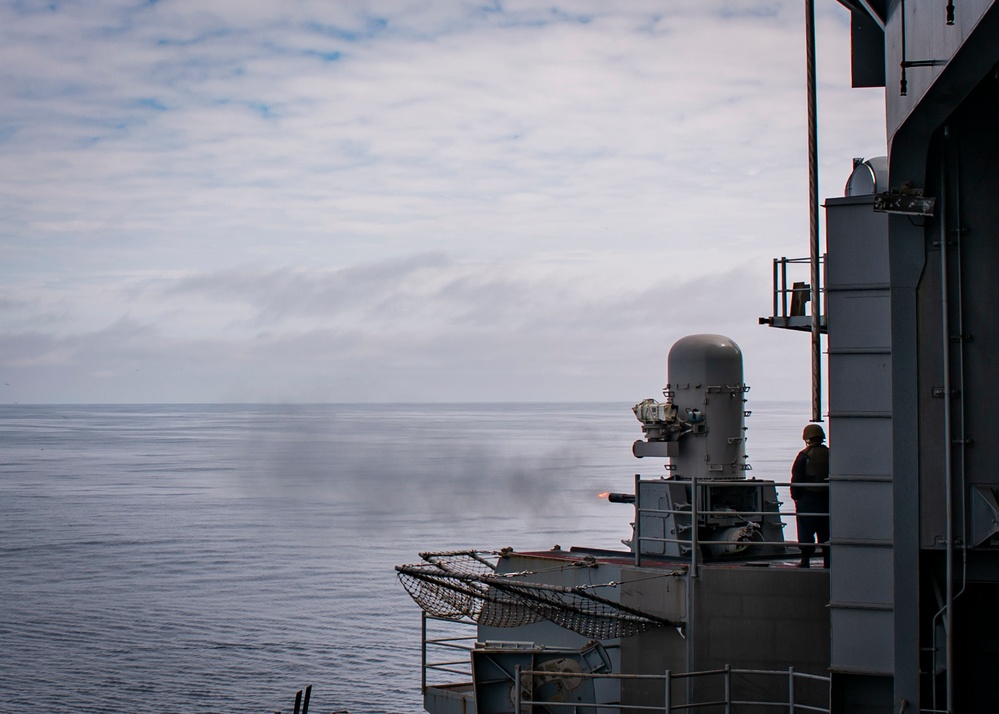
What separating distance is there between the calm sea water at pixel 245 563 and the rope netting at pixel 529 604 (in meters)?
18.6

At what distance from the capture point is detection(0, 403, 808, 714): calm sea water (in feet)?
116

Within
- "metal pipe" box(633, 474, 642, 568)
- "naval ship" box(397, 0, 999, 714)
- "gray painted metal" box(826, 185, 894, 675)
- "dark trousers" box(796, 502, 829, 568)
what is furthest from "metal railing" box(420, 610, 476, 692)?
"gray painted metal" box(826, 185, 894, 675)

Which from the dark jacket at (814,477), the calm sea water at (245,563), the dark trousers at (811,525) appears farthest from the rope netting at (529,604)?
the calm sea water at (245,563)

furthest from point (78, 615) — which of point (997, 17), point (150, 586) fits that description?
point (997, 17)

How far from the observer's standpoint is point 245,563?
58781 millimetres

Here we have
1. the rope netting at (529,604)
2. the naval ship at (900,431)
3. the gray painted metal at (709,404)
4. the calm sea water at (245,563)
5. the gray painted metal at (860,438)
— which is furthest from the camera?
the calm sea water at (245,563)

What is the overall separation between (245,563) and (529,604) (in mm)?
47098

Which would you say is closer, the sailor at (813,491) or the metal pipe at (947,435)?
the metal pipe at (947,435)

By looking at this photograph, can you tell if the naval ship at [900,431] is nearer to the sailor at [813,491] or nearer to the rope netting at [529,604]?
the rope netting at [529,604]

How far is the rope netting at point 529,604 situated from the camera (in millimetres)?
13938

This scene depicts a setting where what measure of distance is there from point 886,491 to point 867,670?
5.97 feet

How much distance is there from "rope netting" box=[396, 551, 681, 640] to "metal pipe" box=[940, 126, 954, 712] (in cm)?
436

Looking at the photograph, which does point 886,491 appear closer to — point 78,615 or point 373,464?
point 78,615

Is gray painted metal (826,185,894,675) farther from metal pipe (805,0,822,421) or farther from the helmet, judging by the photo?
the helmet
